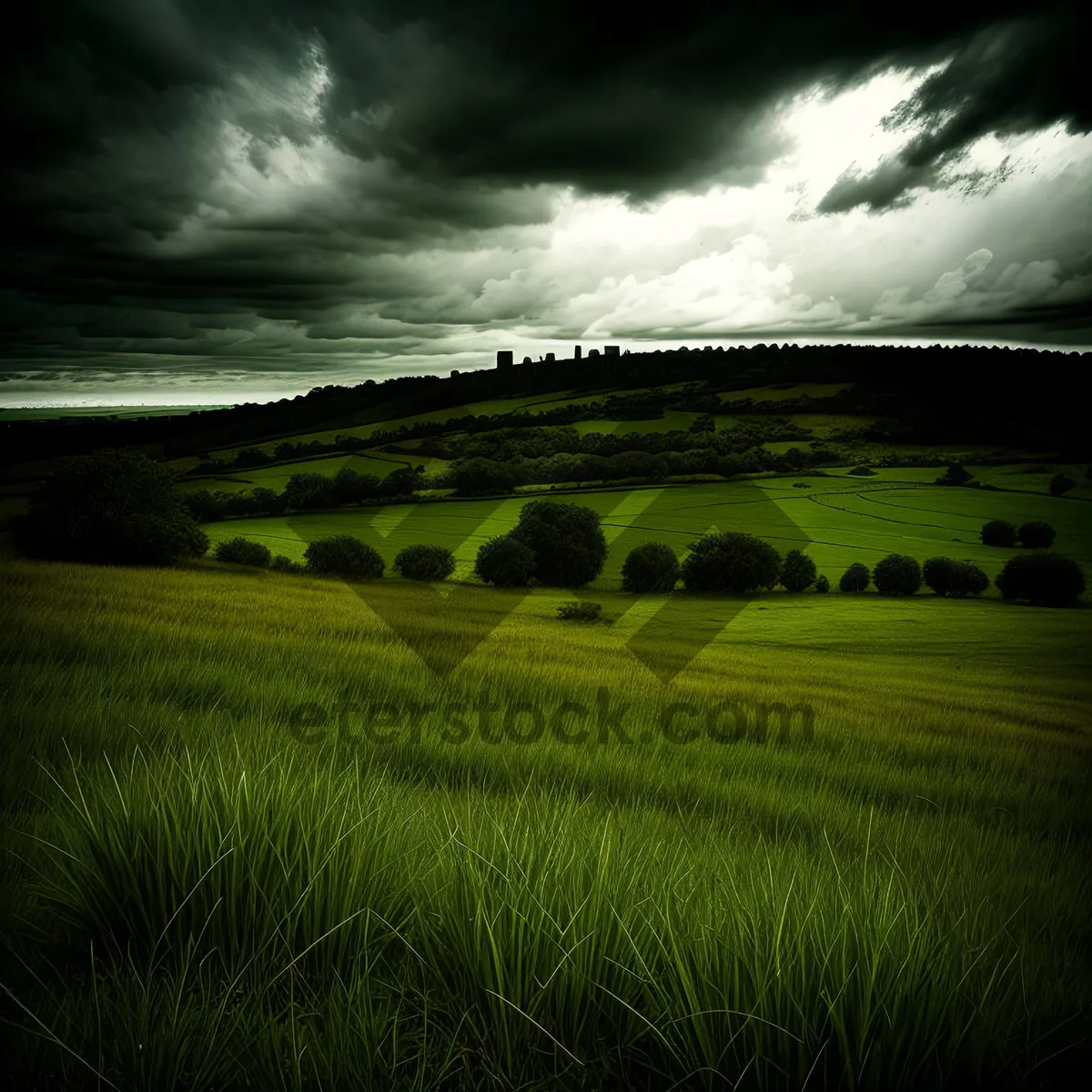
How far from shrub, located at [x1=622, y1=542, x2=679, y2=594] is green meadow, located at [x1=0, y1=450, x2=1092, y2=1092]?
49883mm

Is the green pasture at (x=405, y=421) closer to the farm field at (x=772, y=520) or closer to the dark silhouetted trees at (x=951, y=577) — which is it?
the farm field at (x=772, y=520)

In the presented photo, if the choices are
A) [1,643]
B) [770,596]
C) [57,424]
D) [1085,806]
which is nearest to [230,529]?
[57,424]

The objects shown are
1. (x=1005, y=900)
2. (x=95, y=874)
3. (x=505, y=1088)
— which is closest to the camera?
(x=505, y=1088)

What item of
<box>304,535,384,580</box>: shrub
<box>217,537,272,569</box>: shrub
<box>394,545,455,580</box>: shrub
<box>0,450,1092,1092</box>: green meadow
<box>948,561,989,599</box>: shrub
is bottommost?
<box>948,561,989,599</box>: shrub

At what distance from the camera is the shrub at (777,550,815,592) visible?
2244 inches

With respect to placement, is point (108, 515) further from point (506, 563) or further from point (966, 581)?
point (966, 581)

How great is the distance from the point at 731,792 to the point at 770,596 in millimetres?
55674

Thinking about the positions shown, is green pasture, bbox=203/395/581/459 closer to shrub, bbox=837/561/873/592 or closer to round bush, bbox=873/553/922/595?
shrub, bbox=837/561/873/592

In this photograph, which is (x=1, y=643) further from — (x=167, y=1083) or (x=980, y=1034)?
(x=980, y=1034)

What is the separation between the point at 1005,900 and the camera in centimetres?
240

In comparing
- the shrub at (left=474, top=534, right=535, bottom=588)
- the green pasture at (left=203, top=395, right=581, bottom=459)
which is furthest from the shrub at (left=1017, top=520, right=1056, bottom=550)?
the green pasture at (left=203, top=395, right=581, bottom=459)

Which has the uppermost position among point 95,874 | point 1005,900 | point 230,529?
point 95,874

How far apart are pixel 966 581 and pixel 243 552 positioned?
64.4 metres

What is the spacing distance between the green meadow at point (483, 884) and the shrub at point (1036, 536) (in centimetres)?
7913
